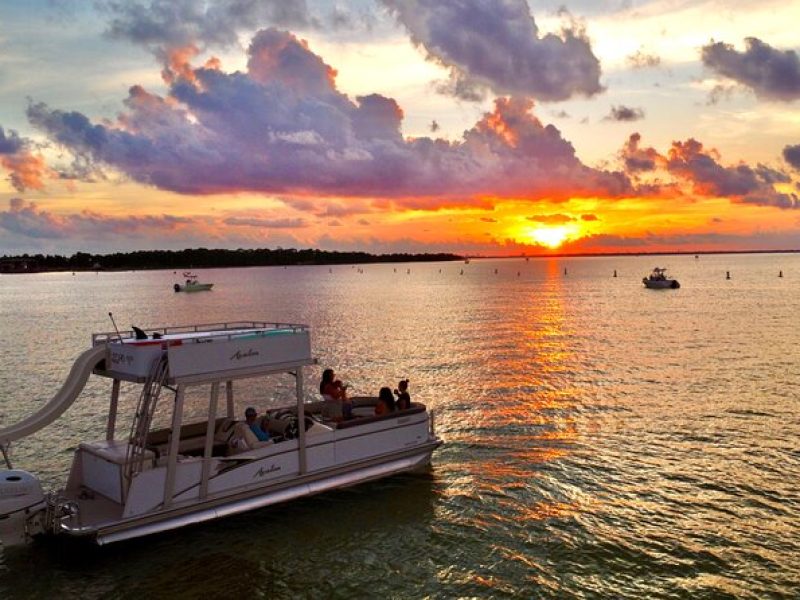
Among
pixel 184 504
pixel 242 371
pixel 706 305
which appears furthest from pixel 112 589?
pixel 706 305

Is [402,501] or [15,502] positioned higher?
[15,502]

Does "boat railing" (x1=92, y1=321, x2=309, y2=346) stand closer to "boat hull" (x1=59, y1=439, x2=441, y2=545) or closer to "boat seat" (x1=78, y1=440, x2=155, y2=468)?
"boat seat" (x1=78, y1=440, x2=155, y2=468)

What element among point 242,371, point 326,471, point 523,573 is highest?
point 242,371

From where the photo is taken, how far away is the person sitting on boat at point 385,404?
18.7 metres

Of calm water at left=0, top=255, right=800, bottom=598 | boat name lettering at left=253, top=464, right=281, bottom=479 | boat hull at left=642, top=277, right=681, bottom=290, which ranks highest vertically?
boat hull at left=642, top=277, right=681, bottom=290

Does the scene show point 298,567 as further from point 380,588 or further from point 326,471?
point 326,471

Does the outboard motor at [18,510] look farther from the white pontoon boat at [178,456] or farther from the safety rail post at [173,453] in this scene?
the safety rail post at [173,453]

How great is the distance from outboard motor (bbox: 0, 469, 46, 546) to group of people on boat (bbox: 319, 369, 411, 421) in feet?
24.8

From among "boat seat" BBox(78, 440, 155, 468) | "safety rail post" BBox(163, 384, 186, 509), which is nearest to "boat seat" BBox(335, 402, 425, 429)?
"safety rail post" BBox(163, 384, 186, 509)

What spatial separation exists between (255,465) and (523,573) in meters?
6.62

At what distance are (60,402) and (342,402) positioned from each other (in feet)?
24.1

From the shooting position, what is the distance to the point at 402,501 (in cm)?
1753

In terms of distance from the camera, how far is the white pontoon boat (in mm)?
13656

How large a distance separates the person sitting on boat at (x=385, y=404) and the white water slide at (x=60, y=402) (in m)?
7.49
